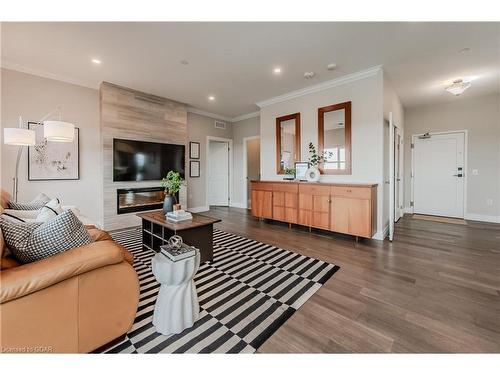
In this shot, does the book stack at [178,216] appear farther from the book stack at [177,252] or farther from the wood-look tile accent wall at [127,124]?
the wood-look tile accent wall at [127,124]

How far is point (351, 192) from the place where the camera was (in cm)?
337

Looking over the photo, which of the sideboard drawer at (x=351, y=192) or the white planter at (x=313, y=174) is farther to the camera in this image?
the white planter at (x=313, y=174)

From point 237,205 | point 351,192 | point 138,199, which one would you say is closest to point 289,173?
point 351,192

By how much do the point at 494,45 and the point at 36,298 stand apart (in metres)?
5.12

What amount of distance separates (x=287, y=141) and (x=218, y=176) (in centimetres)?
290

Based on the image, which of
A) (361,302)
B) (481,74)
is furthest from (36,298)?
(481,74)

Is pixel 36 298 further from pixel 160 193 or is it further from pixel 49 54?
pixel 160 193

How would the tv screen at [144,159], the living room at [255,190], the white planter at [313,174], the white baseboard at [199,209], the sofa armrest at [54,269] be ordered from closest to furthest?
the sofa armrest at [54,269] < the living room at [255,190] < the white planter at [313,174] < the tv screen at [144,159] < the white baseboard at [199,209]

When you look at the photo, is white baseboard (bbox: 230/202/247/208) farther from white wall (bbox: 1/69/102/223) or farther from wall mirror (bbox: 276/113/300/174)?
white wall (bbox: 1/69/102/223)

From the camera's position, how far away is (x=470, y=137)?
478 cm

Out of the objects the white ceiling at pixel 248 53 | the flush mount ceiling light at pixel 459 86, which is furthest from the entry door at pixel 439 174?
the flush mount ceiling light at pixel 459 86

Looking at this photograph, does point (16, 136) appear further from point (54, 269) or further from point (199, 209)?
point (199, 209)

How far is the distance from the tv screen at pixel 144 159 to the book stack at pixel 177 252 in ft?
11.1

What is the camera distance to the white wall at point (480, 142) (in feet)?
14.9
